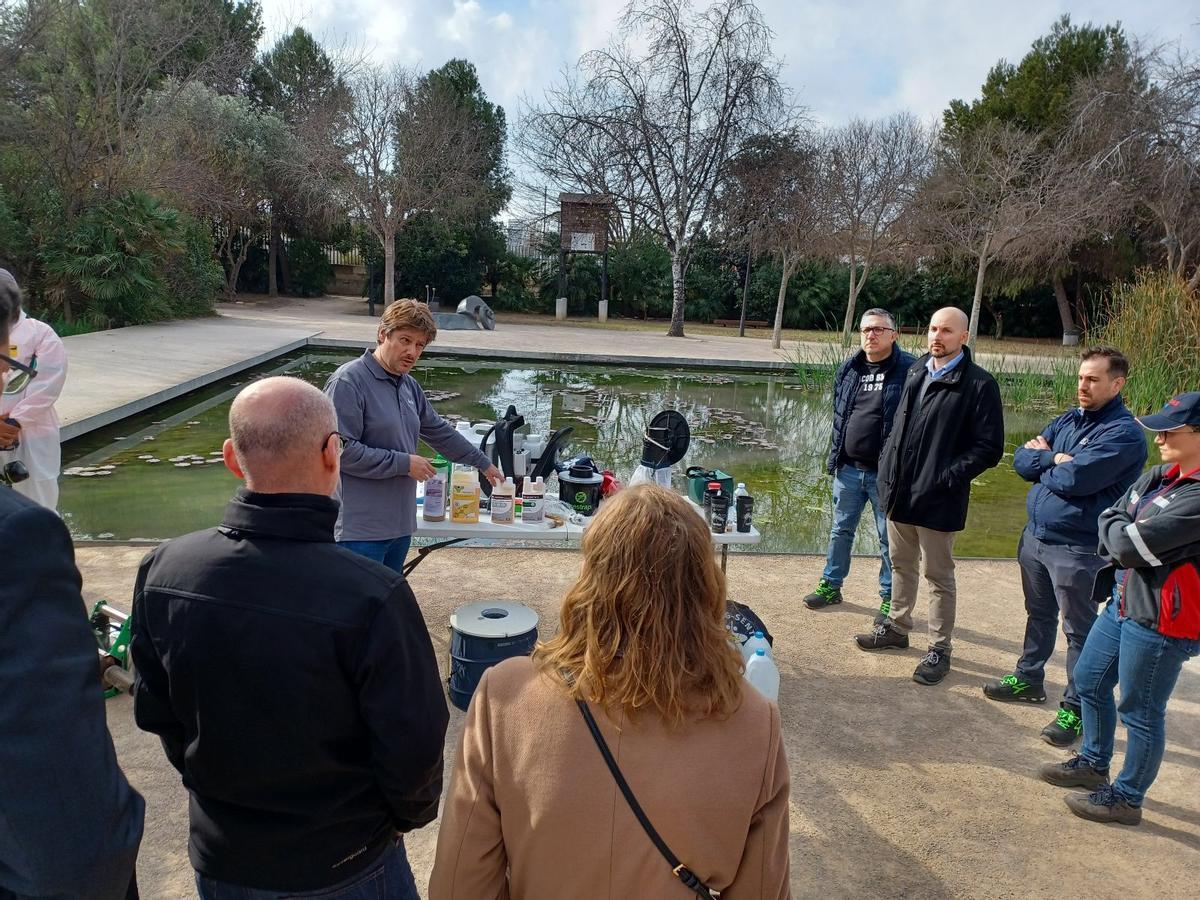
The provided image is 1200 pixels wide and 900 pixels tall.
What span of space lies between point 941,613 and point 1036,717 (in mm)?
594

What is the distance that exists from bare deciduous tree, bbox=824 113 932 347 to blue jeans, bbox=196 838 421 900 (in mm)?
20286

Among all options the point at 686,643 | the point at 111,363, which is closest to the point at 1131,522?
the point at 686,643

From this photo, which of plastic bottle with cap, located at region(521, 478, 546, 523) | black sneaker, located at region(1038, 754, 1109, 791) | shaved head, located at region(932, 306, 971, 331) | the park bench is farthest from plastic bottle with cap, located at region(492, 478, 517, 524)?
the park bench

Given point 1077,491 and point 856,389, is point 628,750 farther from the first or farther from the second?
point 856,389

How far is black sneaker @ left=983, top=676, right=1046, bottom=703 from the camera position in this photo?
12.2 ft

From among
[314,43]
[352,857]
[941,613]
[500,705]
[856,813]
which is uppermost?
[314,43]

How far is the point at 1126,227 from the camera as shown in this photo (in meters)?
22.9

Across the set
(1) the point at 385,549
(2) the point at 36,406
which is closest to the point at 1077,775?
(1) the point at 385,549

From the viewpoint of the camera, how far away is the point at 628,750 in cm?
124

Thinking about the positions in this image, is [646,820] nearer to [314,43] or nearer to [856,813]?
[856,813]

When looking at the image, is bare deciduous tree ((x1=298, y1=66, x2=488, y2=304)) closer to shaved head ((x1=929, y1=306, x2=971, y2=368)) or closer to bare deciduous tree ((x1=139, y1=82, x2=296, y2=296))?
bare deciduous tree ((x1=139, y1=82, x2=296, y2=296))

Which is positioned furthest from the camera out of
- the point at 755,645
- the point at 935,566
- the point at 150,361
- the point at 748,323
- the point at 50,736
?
the point at 748,323

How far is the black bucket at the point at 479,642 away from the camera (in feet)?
10.8

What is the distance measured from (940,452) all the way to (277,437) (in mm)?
3256
